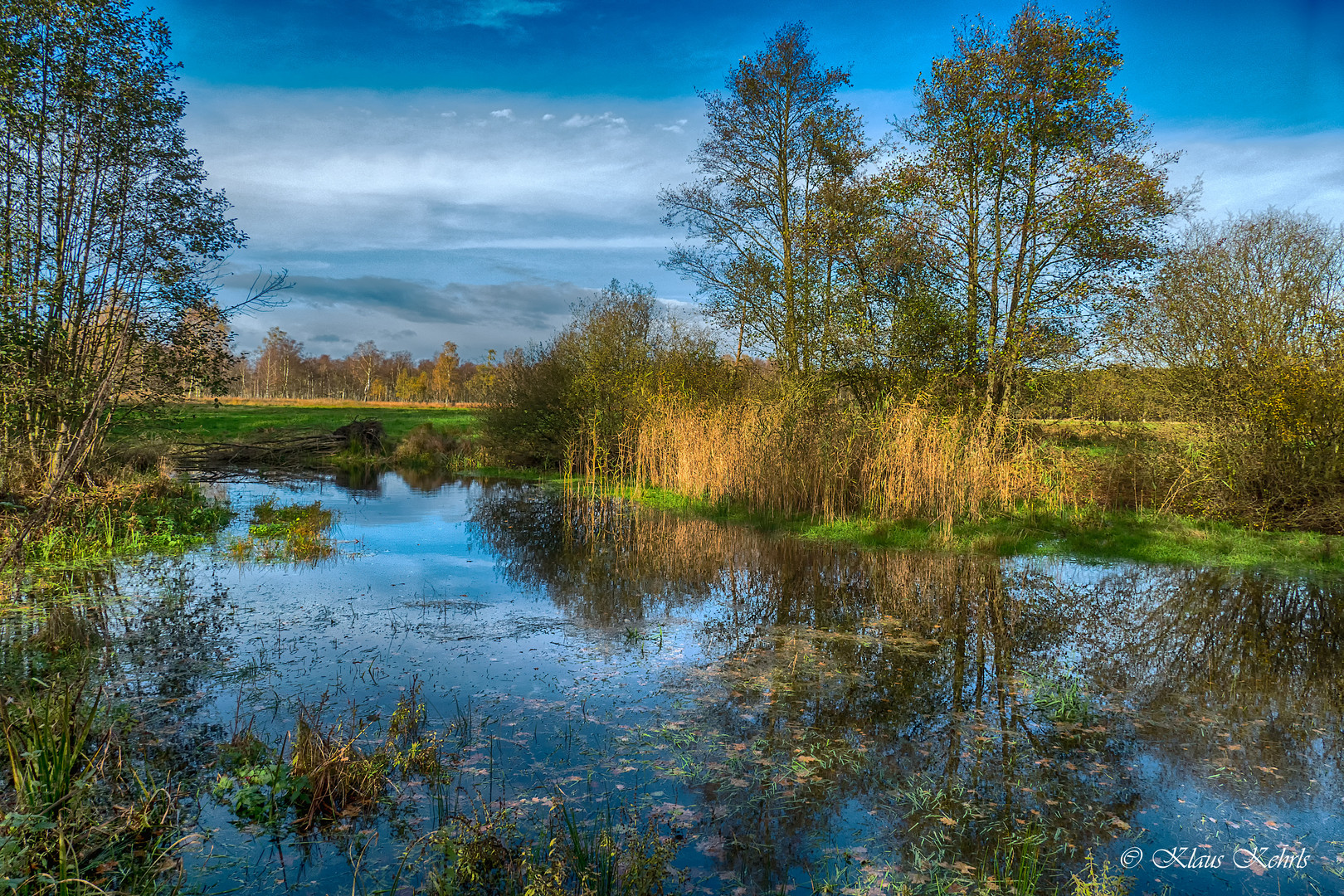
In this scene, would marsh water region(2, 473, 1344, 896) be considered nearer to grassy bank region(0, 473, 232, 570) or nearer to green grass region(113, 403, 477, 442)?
grassy bank region(0, 473, 232, 570)

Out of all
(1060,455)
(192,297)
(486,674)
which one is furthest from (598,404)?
(486,674)

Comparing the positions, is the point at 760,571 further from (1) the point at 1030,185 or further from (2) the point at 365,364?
(2) the point at 365,364

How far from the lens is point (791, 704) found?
191 inches

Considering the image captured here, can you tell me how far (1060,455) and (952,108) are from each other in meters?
7.07

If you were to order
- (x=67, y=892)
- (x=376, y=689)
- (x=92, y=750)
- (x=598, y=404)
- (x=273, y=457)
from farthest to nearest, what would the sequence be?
1. (x=273, y=457)
2. (x=598, y=404)
3. (x=376, y=689)
4. (x=92, y=750)
5. (x=67, y=892)

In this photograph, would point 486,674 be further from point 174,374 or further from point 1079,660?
point 174,374

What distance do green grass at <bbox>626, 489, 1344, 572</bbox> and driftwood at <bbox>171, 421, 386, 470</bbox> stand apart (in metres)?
16.6

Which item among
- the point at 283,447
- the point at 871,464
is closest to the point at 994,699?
the point at 871,464

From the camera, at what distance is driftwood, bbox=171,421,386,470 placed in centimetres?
2134

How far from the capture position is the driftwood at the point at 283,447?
21344 mm

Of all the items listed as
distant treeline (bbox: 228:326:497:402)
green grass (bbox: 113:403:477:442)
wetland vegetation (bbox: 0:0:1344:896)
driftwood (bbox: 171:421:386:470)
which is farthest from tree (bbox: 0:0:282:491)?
distant treeline (bbox: 228:326:497:402)

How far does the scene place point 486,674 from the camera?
210 inches

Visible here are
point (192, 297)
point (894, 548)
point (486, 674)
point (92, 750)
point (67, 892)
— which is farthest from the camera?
point (192, 297)

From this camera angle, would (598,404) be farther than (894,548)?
Yes
